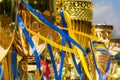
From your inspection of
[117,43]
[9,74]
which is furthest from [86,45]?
[117,43]

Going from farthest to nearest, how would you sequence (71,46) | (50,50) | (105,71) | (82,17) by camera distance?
(105,71)
(82,17)
(71,46)
(50,50)

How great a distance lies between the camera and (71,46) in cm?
606

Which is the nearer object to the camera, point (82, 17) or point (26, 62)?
point (26, 62)

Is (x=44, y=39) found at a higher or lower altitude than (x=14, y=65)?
higher

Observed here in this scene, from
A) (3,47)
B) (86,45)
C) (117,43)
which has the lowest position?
(117,43)

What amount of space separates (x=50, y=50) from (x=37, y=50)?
1.15 feet

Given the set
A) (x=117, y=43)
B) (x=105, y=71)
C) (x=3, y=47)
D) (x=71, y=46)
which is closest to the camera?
(x=3, y=47)

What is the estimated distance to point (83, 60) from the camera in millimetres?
6082

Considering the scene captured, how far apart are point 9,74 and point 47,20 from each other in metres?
0.71

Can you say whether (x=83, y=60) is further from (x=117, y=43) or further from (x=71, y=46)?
(x=117, y=43)

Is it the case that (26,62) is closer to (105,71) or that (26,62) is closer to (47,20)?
(47,20)

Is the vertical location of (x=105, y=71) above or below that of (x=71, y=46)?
below

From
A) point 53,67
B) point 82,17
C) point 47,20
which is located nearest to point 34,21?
point 47,20

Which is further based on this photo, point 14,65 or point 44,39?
point 44,39
